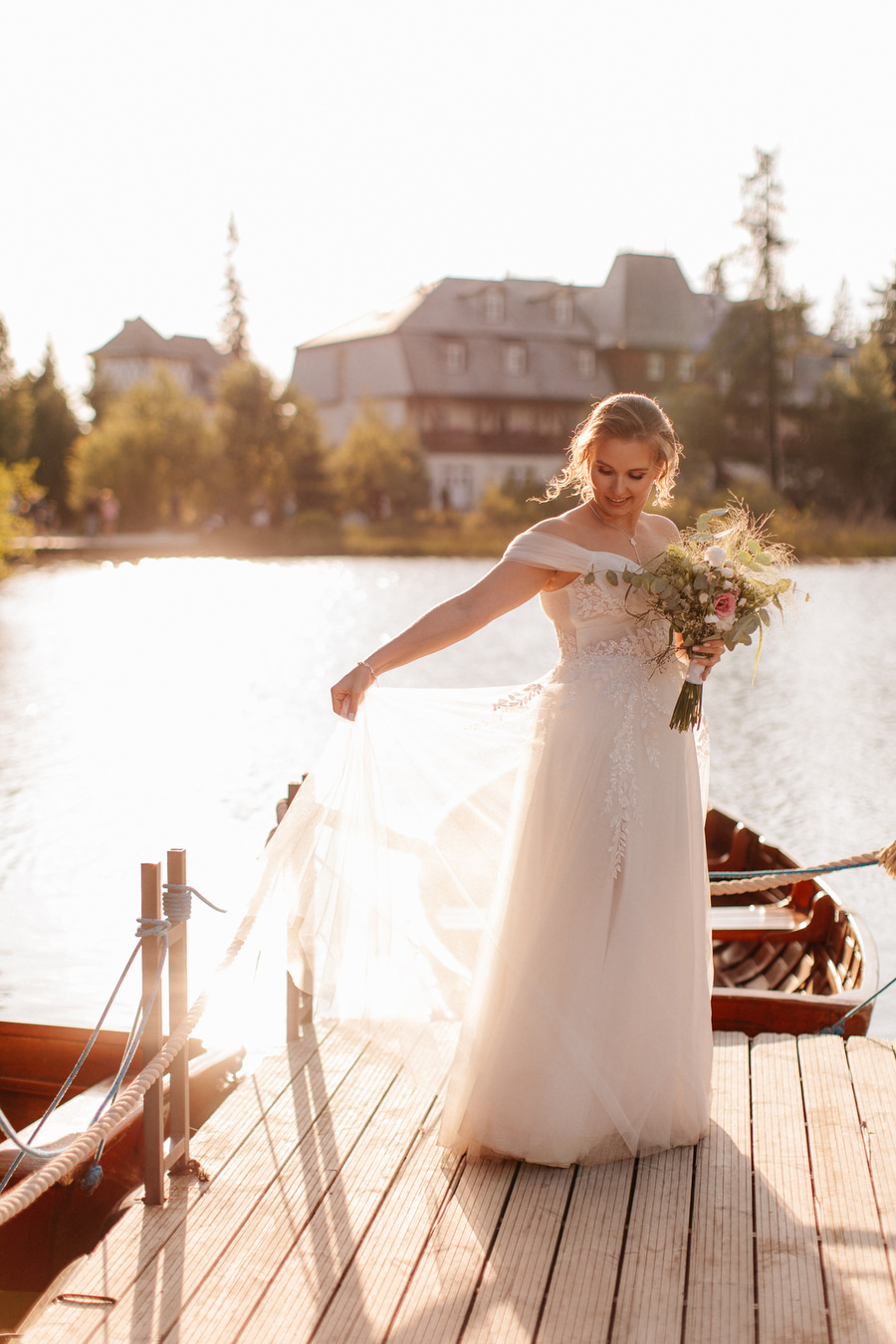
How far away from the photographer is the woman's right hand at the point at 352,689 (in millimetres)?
3299

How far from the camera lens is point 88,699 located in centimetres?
2022

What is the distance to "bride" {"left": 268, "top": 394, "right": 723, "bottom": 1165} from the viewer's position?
3.26m

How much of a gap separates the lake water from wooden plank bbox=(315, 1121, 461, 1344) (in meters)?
0.90

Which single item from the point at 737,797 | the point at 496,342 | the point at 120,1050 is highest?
the point at 496,342

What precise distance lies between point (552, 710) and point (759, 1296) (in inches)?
58.0

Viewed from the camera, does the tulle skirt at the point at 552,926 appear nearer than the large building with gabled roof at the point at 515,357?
Yes

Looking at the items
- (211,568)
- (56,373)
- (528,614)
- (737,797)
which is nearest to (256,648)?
(528,614)

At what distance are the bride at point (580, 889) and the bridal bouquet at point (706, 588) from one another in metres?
0.06

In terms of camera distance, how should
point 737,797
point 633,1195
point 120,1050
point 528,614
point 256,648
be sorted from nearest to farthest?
point 633,1195 → point 120,1050 → point 737,797 → point 256,648 → point 528,614

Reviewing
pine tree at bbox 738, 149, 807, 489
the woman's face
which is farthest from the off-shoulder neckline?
pine tree at bbox 738, 149, 807, 489

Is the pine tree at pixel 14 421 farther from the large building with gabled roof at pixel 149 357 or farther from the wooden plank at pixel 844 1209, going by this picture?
the wooden plank at pixel 844 1209

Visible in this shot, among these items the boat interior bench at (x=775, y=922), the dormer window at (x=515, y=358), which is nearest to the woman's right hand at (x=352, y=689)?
the boat interior bench at (x=775, y=922)

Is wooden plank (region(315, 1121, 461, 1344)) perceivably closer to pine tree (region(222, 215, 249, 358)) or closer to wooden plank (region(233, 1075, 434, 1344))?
wooden plank (region(233, 1075, 434, 1344))

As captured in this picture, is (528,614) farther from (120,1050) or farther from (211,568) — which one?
(120,1050)
